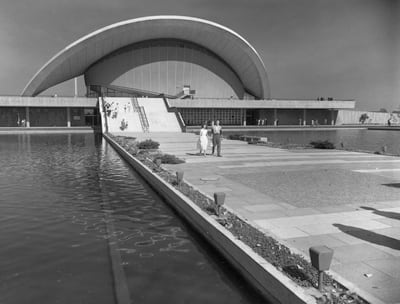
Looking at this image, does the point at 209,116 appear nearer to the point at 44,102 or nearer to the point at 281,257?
the point at 44,102

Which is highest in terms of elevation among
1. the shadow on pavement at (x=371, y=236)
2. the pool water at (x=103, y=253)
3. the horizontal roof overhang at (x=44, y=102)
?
the horizontal roof overhang at (x=44, y=102)

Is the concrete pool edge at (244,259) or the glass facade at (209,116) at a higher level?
the glass facade at (209,116)

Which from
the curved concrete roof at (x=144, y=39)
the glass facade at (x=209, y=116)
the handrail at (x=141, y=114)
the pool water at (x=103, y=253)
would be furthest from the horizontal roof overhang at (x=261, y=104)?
the pool water at (x=103, y=253)

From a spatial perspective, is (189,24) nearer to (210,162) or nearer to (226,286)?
(210,162)

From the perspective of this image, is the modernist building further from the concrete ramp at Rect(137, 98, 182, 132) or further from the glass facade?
the concrete ramp at Rect(137, 98, 182, 132)

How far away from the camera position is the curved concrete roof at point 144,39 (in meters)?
52.0

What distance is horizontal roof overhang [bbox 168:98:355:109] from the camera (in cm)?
4875

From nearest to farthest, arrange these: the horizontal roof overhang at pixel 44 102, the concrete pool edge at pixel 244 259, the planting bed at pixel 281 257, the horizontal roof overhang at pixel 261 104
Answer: the planting bed at pixel 281 257 < the concrete pool edge at pixel 244 259 < the horizontal roof overhang at pixel 44 102 < the horizontal roof overhang at pixel 261 104

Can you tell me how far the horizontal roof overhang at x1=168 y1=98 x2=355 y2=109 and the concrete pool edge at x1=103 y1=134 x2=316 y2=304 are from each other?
134 feet

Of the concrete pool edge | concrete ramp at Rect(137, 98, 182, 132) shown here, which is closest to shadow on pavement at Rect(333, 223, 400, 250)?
the concrete pool edge

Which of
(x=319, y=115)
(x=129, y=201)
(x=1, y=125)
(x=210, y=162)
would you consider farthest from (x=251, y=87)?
(x=129, y=201)

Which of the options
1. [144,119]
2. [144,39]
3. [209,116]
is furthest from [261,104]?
[144,39]

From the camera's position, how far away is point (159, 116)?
4312 cm

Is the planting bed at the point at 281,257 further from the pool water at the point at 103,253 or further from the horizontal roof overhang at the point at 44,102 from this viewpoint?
the horizontal roof overhang at the point at 44,102
